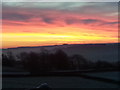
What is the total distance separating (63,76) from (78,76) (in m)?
0.50

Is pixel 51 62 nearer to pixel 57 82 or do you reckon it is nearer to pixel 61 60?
pixel 61 60

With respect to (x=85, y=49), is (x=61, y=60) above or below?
below

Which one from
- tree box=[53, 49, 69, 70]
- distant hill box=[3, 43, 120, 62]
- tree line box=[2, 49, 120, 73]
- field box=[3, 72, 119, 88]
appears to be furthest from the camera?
distant hill box=[3, 43, 120, 62]

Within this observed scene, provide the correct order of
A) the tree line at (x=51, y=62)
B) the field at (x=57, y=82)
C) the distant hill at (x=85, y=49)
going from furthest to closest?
the distant hill at (x=85, y=49) → the tree line at (x=51, y=62) → the field at (x=57, y=82)

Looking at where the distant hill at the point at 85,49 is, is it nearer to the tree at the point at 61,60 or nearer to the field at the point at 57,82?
the tree at the point at 61,60

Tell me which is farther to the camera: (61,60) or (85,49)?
(85,49)

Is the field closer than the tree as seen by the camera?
Yes

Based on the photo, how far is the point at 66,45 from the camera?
518 inches

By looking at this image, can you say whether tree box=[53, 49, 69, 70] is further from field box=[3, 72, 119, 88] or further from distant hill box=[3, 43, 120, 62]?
field box=[3, 72, 119, 88]

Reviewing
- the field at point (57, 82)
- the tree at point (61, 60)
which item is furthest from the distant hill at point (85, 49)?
the field at point (57, 82)

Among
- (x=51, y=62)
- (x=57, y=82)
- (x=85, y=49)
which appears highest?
(x=85, y=49)

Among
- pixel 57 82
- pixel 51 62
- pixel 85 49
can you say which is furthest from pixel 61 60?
pixel 57 82

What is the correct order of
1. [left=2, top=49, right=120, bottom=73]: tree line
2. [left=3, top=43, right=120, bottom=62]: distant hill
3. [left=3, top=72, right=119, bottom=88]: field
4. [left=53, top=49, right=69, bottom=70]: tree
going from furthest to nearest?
[left=3, top=43, right=120, bottom=62]: distant hill
[left=53, top=49, right=69, bottom=70]: tree
[left=2, top=49, right=120, bottom=73]: tree line
[left=3, top=72, right=119, bottom=88]: field

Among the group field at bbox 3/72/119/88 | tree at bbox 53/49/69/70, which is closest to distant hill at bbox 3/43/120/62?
tree at bbox 53/49/69/70
